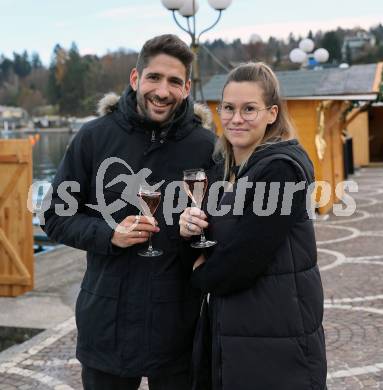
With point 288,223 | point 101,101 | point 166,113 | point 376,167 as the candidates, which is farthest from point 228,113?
point 376,167

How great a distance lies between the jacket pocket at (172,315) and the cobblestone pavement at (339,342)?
2.21 meters

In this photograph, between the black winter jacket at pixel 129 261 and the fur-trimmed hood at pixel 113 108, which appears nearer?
the black winter jacket at pixel 129 261

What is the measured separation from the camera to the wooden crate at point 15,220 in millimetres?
7637

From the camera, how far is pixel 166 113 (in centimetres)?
265

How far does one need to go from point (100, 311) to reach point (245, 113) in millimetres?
1085

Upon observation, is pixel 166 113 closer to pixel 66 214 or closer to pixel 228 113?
pixel 228 113

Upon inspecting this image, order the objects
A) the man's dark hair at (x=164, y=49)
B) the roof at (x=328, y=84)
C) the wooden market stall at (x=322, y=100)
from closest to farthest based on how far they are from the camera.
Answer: the man's dark hair at (x=164, y=49)
the roof at (x=328, y=84)
the wooden market stall at (x=322, y=100)

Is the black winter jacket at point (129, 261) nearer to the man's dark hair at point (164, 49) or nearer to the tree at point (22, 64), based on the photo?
the man's dark hair at point (164, 49)

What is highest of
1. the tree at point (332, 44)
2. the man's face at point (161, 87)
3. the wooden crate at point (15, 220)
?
the tree at point (332, 44)

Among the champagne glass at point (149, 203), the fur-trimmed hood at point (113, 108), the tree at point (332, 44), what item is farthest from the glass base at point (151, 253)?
the tree at point (332, 44)

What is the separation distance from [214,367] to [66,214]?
952 millimetres

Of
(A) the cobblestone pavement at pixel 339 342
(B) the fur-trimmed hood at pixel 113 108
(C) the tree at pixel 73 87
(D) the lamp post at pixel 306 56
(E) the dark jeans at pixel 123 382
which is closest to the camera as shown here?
(E) the dark jeans at pixel 123 382

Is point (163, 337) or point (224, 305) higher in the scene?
point (224, 305)

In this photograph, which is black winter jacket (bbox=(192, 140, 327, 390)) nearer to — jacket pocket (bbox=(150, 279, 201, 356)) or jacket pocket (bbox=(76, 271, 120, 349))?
jacket pocket (bbox=(150, 279, 201, 356))
